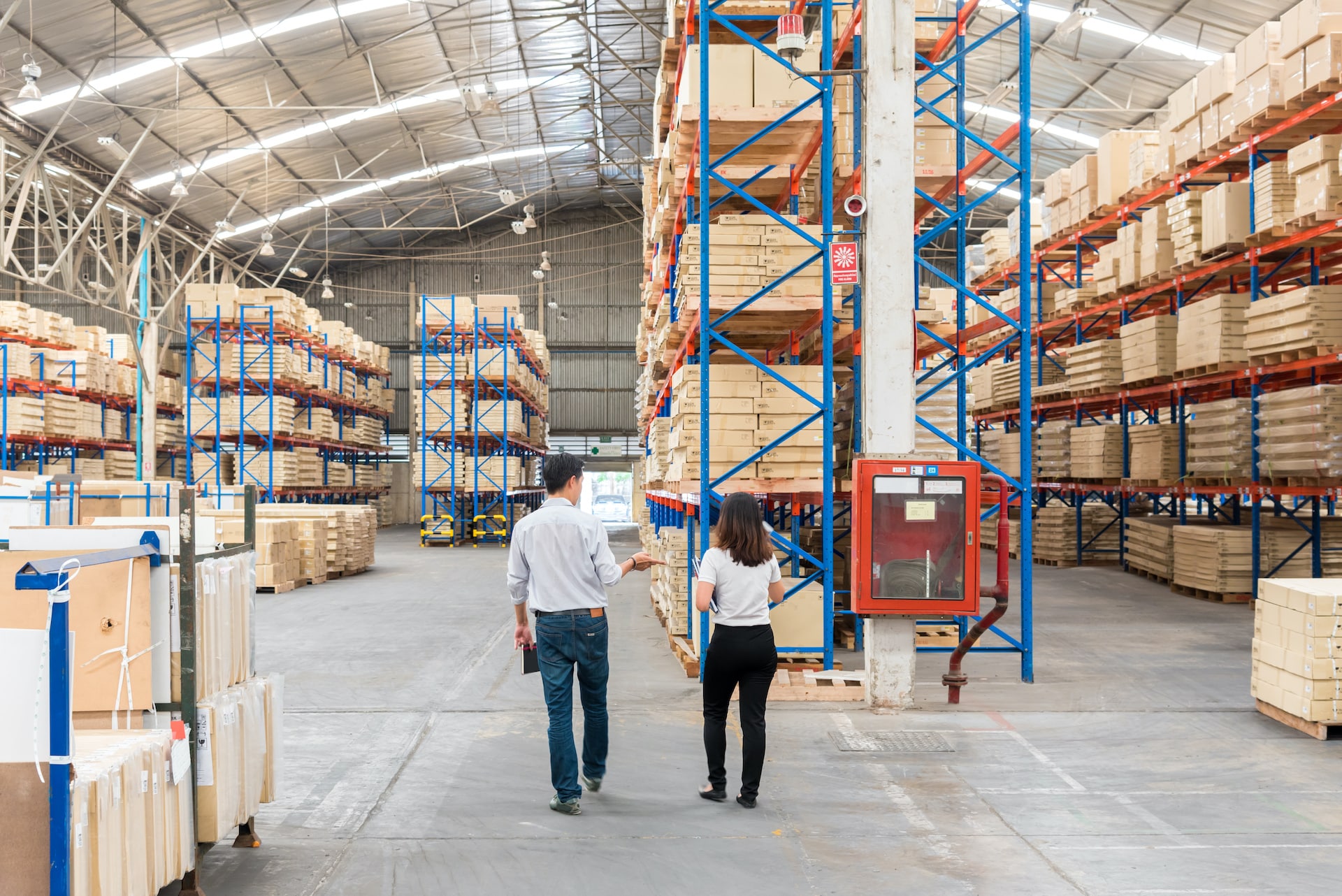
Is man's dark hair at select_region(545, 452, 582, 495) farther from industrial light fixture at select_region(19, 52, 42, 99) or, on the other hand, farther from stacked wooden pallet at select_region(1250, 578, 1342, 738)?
industrial light fixture at select_region(19, 52, 42, 99)

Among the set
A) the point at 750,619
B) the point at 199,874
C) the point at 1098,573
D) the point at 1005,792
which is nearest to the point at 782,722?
the point at 1005,792

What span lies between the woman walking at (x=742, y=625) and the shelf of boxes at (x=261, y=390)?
55.2ft

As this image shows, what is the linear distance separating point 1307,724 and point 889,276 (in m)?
3.93

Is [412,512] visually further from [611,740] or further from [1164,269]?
[611,740]

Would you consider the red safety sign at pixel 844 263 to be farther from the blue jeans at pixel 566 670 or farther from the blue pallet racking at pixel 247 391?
the blue pallet racking at pixel 247 391

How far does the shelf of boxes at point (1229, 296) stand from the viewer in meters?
11.1

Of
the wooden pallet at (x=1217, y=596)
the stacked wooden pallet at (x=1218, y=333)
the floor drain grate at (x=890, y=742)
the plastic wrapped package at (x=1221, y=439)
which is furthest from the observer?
the wooden pallet at (x=1217, y=596)

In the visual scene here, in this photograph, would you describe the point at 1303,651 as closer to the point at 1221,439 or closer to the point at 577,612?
the point at 577,612

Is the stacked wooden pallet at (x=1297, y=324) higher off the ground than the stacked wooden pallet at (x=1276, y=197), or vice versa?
the stacked wooden pallet at (x=1276, y=197)

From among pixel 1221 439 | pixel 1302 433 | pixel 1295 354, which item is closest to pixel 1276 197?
pixel 1295 354

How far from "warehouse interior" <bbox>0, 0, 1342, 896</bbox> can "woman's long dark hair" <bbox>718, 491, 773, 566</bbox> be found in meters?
0.04

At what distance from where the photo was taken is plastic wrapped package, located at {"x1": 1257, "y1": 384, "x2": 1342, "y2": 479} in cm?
1091

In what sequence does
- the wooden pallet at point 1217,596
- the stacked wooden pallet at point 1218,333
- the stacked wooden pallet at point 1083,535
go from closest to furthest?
the stacked wooden pallet at point 1218,333
the wooden pallet at point 1217,596
the stacked wooden pallet at point 1083,535

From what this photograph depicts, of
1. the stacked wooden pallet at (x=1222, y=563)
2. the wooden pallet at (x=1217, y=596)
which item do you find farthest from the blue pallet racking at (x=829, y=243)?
the wooden pallet at (x=1217, y=596)
